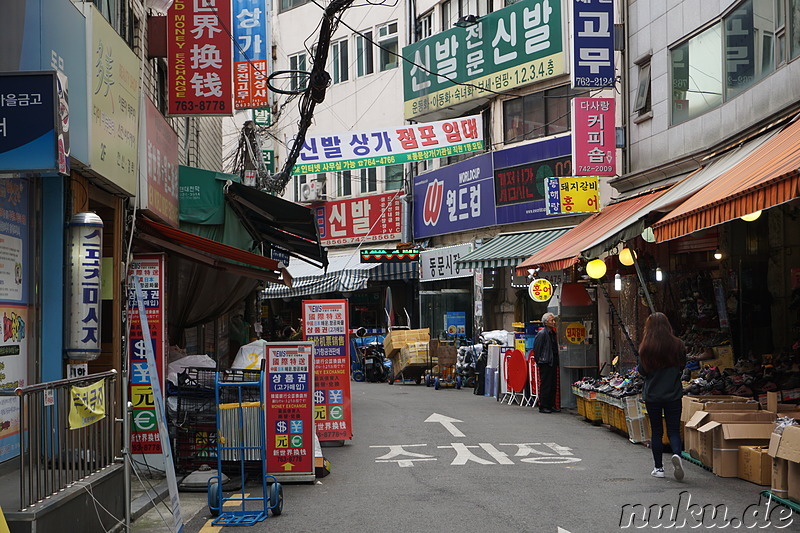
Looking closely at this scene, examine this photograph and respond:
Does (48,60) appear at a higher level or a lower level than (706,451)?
higher

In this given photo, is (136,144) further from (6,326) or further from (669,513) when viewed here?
(669,513)

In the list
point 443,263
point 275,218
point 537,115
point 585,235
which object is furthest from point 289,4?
point 585,235

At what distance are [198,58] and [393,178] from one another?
22366mm

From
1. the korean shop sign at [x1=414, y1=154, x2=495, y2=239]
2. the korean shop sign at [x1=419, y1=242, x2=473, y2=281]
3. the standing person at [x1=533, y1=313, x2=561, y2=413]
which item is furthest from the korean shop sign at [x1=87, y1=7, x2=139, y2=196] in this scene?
the korean shop sign at [x1=419, y1=242, x2=473, y2=281]

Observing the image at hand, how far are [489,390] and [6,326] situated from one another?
1517cm

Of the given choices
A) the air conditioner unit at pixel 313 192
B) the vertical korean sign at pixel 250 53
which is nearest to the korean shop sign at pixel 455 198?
the air conditioner unit at pixel 313 192

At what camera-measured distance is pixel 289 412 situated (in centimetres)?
1042

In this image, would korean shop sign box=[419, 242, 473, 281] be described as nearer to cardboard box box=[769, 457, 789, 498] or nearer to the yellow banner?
cardboard box box=[769, 457, 789, 498]

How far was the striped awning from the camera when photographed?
23.7 meters

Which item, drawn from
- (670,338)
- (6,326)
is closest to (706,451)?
(670,338)

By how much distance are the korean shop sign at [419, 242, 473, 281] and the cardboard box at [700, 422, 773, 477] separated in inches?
736

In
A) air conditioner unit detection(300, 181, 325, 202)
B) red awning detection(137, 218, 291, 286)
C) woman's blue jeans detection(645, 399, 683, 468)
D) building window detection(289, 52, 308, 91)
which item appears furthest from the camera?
building window detection(289, 52, 308, 91)

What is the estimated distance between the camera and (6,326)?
837 centimetres

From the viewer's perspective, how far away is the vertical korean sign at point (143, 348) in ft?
34.7
